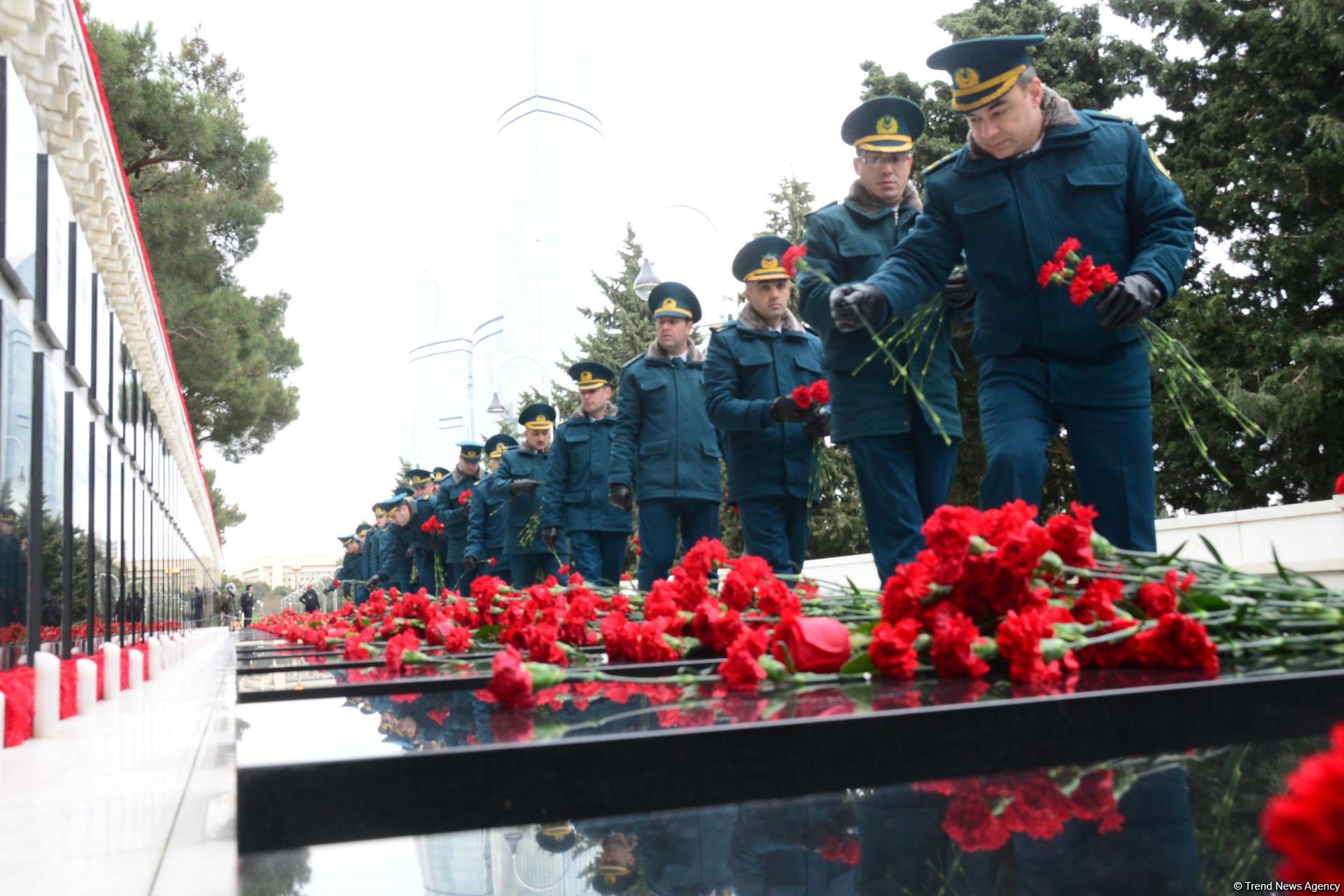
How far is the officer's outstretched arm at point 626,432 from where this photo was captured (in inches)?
311

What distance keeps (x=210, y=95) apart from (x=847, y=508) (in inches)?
624

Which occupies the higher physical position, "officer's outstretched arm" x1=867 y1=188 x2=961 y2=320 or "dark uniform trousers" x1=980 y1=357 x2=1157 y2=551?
"officer's outstretched arm" x1=867 y1=188 x2=961 y2=320

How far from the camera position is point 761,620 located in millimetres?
2670

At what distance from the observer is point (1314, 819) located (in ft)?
1.62

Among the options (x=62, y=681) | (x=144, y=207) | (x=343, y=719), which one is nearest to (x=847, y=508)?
(x=144, y=207)

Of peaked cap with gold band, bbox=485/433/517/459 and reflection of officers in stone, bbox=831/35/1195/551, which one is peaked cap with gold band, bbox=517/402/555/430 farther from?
reflection of officers in stone, bbox=831/35/1195/551

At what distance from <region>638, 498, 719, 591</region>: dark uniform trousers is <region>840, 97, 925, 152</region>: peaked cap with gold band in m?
3.00

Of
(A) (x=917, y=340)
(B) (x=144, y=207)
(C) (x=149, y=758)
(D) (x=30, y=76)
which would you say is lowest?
(C) (x=149, y=758)

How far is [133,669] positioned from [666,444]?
4.67 meters

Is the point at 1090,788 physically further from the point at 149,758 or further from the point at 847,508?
the point at 847,508

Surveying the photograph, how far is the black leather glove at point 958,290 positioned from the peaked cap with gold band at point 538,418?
308 inches

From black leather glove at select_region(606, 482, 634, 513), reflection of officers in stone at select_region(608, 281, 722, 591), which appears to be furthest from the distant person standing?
reflection of officers in stone at select_region(608, 281, 722, 591)

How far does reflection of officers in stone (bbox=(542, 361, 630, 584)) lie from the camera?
9.99 m

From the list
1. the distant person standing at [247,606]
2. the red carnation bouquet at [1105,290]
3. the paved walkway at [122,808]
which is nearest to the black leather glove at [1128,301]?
the red carnation bouquet at [1105,290]
